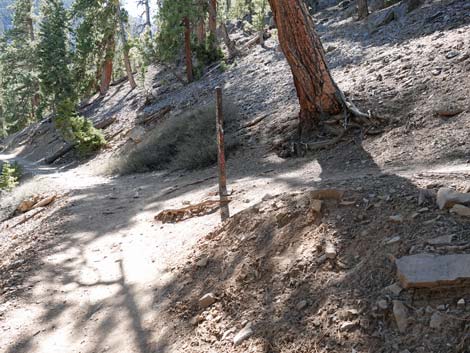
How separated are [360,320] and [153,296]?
259 cm

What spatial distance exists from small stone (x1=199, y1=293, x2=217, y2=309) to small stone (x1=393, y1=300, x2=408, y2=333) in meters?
1.77

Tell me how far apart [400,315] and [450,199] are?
1.23 meters

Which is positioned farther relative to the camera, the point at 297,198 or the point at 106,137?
the point at 106,137

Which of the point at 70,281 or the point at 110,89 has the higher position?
the point at 110,89

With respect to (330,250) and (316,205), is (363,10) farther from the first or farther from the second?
(330,250)

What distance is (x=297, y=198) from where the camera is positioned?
4.79 metres

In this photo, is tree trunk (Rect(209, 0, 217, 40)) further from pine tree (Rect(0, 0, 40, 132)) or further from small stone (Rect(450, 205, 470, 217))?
small stone (Rect(450, 205, 470, 217))

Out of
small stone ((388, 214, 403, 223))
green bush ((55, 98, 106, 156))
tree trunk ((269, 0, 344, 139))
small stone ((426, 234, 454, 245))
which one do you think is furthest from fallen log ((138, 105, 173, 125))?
small stone ((426, 234, 454, 245))

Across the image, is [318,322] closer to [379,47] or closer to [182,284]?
[182,284]

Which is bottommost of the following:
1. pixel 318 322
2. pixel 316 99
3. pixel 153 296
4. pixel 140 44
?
pixel 153 296

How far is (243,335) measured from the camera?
11.1ft

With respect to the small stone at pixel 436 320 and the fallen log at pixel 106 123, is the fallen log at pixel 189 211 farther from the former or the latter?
the fallen log at pixel 106 123

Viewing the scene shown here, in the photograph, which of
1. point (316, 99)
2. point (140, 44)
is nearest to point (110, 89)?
point (140, 44)

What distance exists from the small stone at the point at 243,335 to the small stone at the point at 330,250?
842 mm
